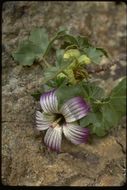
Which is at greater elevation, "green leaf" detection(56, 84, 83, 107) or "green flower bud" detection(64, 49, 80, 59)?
"green flower bud" detection(64, 49, 80, 59)

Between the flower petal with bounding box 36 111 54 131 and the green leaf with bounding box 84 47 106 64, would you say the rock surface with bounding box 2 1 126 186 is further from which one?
the green leaf with bounding box 84 47 106 64

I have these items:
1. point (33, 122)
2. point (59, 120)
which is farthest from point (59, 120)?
point (33, 122)

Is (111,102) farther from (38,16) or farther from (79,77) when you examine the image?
(38,16)

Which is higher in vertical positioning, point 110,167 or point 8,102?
point 8,102

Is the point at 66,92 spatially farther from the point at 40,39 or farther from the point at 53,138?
the point at 40,39

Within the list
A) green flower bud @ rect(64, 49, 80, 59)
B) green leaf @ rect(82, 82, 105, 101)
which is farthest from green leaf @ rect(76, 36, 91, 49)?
green leaf @ rect(82, 82, 105, 101)

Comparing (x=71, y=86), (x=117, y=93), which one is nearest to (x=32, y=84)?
(x=71, y=86)
